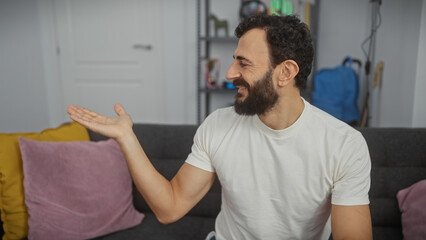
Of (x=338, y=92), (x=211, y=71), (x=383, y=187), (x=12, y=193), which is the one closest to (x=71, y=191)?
(x=12, y=193)

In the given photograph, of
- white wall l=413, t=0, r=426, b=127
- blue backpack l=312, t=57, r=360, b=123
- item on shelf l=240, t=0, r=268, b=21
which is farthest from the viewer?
item on shelf l=240, t=0, r=268, b=21

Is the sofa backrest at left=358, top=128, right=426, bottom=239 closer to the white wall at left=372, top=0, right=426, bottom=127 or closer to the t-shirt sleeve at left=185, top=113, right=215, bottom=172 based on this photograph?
the t-shirt sleeve at left=185, top=113, right=215, bottom=172

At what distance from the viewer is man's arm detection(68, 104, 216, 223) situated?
3.21ft

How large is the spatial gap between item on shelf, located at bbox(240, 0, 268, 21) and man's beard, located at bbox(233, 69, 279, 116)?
2.20 metres

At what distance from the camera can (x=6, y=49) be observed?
315 centimetres

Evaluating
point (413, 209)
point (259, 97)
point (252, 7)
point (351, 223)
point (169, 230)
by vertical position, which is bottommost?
point (169, 230)

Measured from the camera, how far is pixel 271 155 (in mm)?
1095

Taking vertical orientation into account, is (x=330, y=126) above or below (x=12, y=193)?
above

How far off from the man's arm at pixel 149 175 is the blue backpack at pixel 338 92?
211 cm

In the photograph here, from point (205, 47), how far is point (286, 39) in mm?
2568

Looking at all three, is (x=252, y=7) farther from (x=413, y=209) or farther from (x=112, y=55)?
(x=413, y=209)

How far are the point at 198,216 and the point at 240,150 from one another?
582 millimetres

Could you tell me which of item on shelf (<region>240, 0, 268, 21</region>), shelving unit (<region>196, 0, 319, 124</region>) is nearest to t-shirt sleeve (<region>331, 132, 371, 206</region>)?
shelving unit (<region>196, 0, 319, 124</region>)

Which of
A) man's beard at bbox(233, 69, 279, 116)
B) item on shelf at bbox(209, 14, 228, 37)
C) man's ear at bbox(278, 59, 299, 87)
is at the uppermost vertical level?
item on shelf at bbox(209, 14, 228, 37)
